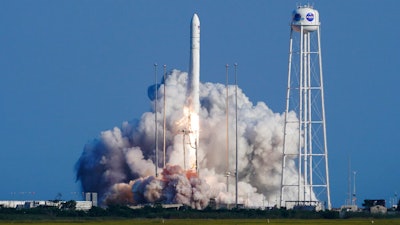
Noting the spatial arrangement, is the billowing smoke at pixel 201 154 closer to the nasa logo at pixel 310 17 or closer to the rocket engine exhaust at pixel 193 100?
the rocket engine exhaust at pixel 193 100

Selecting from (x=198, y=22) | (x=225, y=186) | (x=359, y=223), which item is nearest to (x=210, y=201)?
(x=225, y=186)

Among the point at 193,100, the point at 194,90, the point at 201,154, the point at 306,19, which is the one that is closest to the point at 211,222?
the point at 306,19

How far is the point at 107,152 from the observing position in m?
156

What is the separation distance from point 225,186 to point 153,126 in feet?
28.5

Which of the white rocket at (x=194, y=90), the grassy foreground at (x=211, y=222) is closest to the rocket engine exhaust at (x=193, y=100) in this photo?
the white rocket at (x=194, y=90)

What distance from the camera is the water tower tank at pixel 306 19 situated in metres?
141

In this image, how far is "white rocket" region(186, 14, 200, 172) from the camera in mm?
147500

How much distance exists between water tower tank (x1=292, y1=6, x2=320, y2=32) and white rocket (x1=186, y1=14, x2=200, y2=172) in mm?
9729

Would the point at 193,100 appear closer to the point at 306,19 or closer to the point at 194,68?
the point at 194,68

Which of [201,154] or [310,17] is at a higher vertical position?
[310,17]

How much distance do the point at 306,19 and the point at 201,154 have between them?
66.8 feet

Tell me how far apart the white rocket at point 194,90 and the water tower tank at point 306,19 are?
31.9 feet

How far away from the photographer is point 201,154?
155875mm

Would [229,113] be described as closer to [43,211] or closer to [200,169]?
[200,169]
